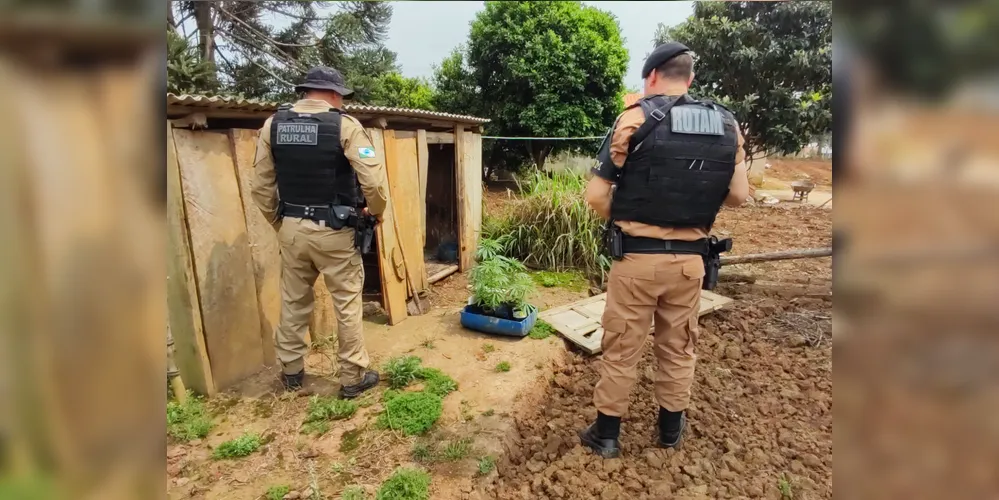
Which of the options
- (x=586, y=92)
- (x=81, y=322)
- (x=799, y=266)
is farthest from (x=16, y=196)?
(x=586, y=92)

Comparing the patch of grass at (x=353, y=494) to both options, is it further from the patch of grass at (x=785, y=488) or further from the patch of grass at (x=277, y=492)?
the patch of grass at (x=785, y=488)

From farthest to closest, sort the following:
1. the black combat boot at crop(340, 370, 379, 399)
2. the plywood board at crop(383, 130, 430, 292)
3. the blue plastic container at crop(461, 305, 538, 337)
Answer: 1. the plywood board at crop(383, 130, 430, 292)
2. the blue plastic container at crop(461, 305, 538, 337)
3. the black combat boot at crop(340, 370, 379, 399)

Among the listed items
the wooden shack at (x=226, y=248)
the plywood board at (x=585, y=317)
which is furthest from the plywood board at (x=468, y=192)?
the plywood board at (x=585, y=317)

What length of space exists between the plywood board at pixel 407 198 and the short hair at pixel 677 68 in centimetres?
293

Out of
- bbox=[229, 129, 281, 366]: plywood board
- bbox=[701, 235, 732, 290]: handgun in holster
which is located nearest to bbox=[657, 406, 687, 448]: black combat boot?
bbox=[701, 235, 732, 290]: handgun in holster

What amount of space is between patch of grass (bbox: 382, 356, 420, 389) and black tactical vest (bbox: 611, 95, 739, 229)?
6.47ft

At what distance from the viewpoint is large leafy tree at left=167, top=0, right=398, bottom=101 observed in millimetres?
9531

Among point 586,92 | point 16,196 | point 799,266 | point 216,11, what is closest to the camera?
point 16,196

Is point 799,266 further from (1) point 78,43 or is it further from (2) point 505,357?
(1) point 78,43

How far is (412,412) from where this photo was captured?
3.31 m

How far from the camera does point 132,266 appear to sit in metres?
0.67

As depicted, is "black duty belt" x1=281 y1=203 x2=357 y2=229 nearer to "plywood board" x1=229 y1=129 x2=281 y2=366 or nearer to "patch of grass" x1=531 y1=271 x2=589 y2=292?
"plywood board" x1=229 y1=129 x2=281 y2=366

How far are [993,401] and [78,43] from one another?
4.09ft

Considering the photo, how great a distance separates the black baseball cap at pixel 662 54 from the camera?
8.63 ft
